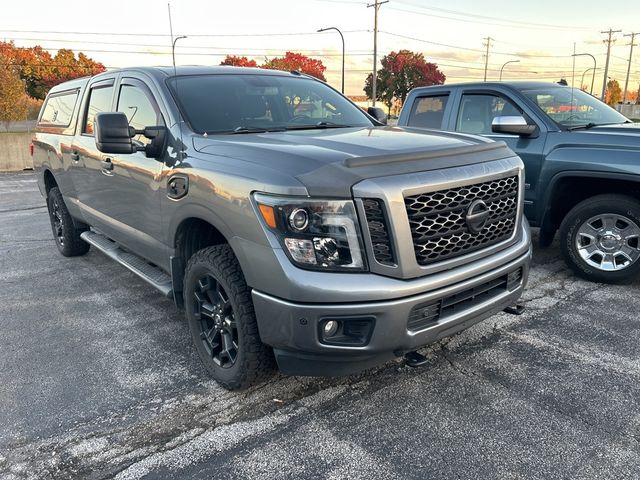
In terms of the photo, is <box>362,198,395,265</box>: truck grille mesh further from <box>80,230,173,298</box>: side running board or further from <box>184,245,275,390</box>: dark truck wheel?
<box>80,230,173,298</box>: side running board

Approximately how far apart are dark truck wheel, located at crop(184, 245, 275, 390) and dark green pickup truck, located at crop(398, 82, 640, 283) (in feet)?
10.9

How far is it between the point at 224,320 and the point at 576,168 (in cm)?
355

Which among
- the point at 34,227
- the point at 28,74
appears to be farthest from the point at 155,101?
the point at 28,74

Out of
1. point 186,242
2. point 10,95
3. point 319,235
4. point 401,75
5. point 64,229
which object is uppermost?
point 401,75

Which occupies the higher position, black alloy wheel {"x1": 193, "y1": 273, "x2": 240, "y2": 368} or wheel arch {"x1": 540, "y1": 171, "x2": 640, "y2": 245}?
wheel arch {"x1": 540, "y1": 171, "x2": 640, "y2": 245}

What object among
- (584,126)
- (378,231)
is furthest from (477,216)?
(584,126)

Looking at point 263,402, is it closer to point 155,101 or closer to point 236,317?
point 236,317

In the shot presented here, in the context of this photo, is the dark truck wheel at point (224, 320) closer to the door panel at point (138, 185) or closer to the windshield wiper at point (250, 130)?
the door panel at point (138, 185)

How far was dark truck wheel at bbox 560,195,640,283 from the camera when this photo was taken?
4.57m

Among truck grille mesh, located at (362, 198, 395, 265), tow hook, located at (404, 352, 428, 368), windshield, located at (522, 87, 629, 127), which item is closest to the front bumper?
truck grille mesh, located at (362, 198, 395, 265)

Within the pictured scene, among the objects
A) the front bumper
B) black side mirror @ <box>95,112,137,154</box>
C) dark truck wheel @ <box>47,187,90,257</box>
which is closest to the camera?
the front bumper

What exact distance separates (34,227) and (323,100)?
5.98m

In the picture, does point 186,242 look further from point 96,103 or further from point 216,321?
point 96,103

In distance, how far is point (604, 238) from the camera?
15.5 feet
